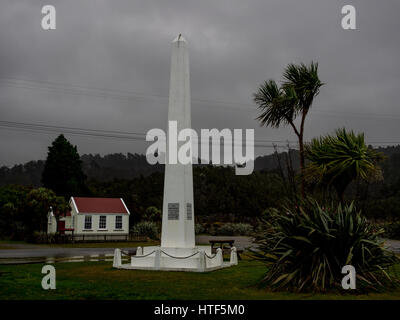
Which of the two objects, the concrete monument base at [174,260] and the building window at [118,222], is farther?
→ the building window at [118,222]

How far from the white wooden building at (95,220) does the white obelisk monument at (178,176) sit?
2515 centimetres

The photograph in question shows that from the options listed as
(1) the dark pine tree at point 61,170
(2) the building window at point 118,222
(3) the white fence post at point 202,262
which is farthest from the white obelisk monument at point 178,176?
(1) the dark pine tree at point 61,170

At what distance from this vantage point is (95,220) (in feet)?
139

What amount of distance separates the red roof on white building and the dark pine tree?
1075cm

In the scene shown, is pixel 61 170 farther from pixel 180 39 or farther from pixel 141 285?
pixel 141 285

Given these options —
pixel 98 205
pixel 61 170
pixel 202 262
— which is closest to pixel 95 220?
pixel 98 205

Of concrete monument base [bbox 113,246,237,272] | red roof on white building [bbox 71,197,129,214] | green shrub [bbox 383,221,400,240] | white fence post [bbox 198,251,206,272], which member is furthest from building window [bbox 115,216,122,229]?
white fence post [bbox 198,251,206,272]

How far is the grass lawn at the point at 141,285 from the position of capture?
32.3 ft

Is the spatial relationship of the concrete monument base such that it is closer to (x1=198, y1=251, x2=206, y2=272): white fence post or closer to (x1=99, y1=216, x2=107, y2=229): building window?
(x1=198, y1=251, x2=206, y2=272): white fence post

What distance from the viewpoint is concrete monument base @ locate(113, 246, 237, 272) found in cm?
1542

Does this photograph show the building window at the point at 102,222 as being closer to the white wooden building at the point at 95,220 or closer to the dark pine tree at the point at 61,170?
the white wooden building at the point at 95,220

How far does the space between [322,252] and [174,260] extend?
675 cm
